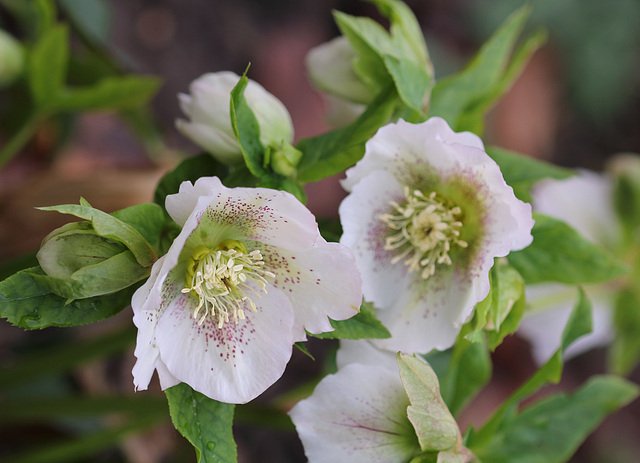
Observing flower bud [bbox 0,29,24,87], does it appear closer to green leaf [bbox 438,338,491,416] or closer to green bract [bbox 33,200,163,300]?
green bract [bbox 33,200,163,300]

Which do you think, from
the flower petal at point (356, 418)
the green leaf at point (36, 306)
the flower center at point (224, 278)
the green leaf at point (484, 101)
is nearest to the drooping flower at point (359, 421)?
the flower petal at point (356, 418)

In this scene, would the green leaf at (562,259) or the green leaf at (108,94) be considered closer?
the green leaf at (562,259)

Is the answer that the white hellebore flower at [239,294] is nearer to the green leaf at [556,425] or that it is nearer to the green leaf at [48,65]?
the green leaf at [556,425]

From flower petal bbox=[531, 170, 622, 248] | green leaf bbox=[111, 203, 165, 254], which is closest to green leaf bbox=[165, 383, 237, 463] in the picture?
green leaf bbox=[111, 203, 165, 254]

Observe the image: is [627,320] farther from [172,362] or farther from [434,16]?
[434,16]

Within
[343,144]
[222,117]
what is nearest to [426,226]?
[343,144]
